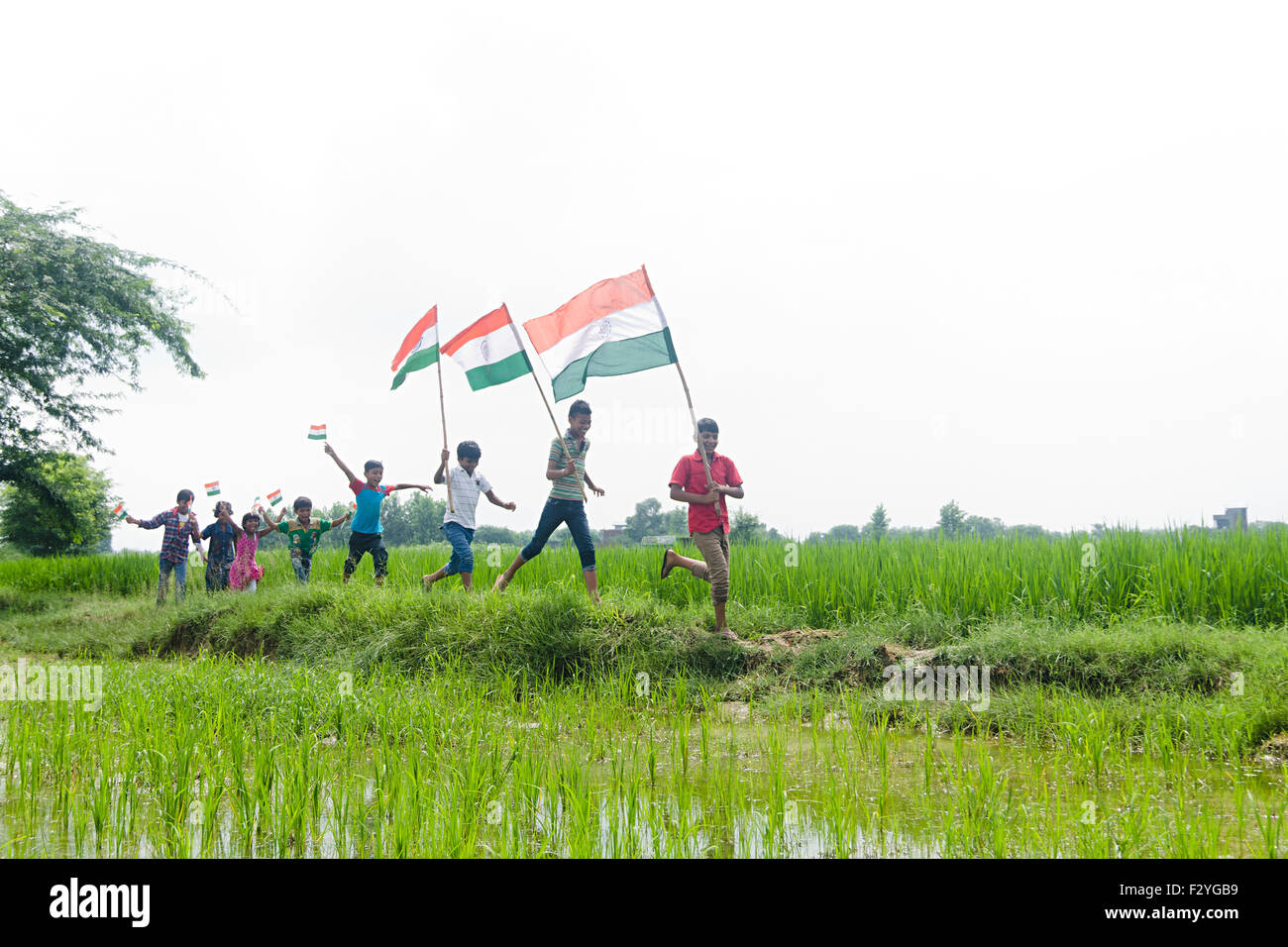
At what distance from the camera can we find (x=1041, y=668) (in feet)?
19.6

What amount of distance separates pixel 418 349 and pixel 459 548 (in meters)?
2.58

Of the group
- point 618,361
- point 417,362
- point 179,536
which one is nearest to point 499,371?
point 417,362

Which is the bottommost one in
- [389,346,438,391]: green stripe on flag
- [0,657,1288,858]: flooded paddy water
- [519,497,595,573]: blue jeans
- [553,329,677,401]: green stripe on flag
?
[0,657,1288,858]: flooded paddy water

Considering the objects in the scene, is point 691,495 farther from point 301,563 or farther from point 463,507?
point 301,563

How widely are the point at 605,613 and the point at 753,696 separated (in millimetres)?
1665

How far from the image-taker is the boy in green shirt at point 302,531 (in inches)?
436

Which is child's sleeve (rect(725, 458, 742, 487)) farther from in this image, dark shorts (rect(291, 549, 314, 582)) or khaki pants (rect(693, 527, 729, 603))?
dark shorts (rect(291, 549, 314, 582))

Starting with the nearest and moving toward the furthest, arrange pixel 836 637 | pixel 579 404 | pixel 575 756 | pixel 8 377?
pixel 575 756
pixel 836 637
pixel 579 404
pixel 8 377

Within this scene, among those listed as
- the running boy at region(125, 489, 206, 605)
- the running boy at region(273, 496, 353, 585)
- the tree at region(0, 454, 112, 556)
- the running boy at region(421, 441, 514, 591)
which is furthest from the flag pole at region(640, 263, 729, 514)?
the tree at region(0, 454, 112, 556)

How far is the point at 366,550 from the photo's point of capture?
10281mm

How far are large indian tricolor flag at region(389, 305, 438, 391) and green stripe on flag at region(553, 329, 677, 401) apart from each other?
246cm

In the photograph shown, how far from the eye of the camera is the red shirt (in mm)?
6910
